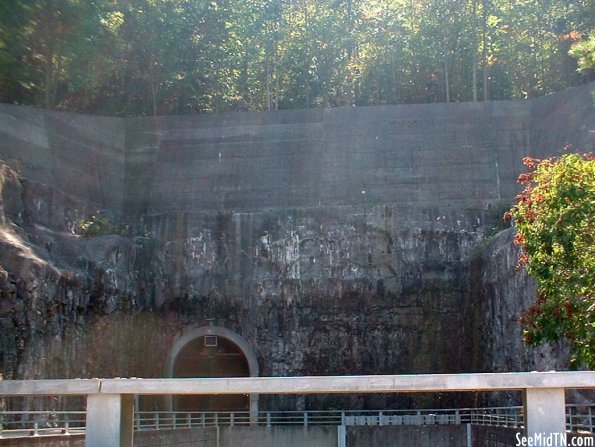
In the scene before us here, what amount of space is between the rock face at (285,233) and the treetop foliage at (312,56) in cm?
413

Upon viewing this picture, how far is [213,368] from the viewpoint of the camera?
31.6m

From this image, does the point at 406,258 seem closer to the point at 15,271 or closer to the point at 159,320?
the point at 159,320

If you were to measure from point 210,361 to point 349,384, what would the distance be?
753 inches

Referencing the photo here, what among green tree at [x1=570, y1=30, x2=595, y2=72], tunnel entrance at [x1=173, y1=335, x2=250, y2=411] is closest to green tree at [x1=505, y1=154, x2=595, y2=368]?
green tree at [x1=570, y1=30, x2=595, y2=72]

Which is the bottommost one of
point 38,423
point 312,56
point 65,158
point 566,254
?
point 38,423

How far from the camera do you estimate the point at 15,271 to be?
21719 mm

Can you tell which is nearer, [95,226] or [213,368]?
[95,226]

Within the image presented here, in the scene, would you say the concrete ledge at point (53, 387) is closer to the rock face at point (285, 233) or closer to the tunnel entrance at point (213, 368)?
the rock face at point (285, 233)

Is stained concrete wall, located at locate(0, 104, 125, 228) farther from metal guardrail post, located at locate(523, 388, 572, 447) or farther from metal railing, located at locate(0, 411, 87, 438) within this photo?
metal guardrail post, located at locate(523, 388, 572, 447)

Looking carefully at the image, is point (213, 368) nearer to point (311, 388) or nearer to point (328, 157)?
point (328, 157)

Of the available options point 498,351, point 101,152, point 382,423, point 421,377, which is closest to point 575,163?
point 421,377

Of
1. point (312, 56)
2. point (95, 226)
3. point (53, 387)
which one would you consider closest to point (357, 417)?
point (95, 226)

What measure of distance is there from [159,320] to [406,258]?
26.4 feet

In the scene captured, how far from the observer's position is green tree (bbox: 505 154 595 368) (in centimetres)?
1597
